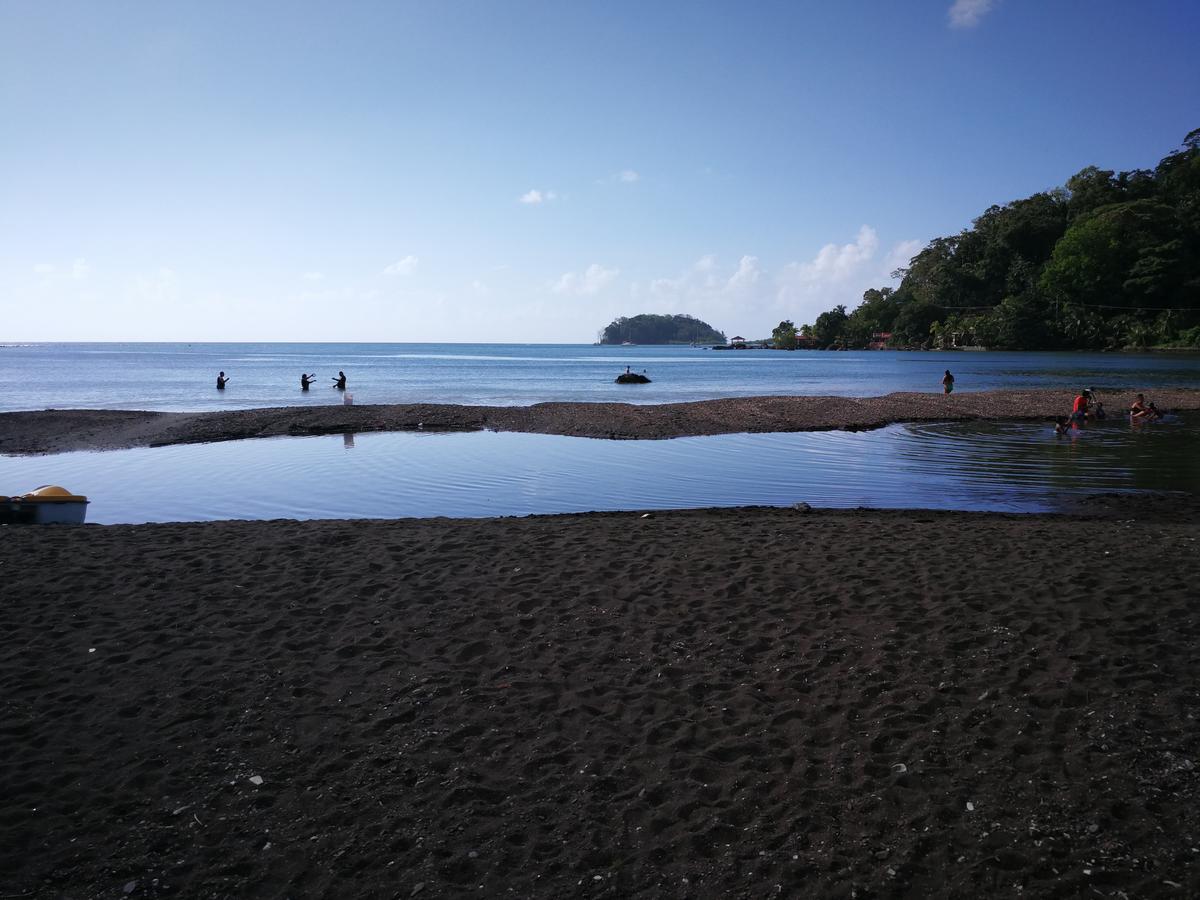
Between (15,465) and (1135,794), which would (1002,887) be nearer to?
(1135,794)

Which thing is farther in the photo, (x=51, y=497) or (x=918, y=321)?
(x=918, y=321)

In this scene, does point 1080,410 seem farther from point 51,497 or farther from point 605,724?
point 51,497

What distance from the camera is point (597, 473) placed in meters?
17.2

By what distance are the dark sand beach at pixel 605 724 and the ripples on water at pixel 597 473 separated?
4.64m

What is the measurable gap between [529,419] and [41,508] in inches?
707

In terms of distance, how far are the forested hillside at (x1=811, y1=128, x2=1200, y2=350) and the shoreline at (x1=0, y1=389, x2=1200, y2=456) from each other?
259ft

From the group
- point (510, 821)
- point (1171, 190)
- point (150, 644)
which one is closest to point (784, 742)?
point (510, 821)

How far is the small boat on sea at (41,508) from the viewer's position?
11.8 metres

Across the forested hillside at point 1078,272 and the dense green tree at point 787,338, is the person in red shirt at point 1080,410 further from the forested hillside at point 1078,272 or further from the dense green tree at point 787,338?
the dense green tree at point 787,338

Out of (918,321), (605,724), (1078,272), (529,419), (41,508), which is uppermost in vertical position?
(1078,272)

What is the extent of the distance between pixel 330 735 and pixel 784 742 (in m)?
3.13

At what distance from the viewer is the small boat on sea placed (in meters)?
11.8

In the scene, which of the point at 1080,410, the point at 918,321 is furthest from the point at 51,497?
the point at 918,321

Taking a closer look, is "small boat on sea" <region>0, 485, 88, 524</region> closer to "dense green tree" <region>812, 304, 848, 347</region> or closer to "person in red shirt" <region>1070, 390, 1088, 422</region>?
"person in red shirt" <region>1070, 390, 1088, 422</region>
